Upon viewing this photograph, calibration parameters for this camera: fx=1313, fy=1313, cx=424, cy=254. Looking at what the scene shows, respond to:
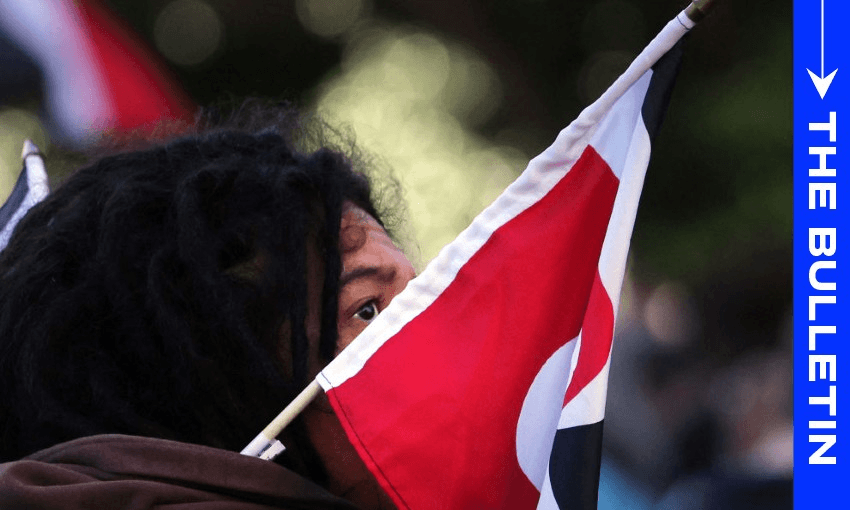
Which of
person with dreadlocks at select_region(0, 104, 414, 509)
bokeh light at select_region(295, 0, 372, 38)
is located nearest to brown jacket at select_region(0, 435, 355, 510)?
person with dreadlocks at select_region(0, 104, 414, 509)

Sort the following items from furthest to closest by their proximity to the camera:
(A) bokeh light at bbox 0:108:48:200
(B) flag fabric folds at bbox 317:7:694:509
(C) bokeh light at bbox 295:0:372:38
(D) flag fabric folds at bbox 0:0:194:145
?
(C) bokeh light at bbox 295:0:372:38
(D) flag fabric folds at bbox 0:0:194:145
(A) bokeh light at bbox 0:108:48:200
(B) flag fabric folds at bbox 317:7:694:509

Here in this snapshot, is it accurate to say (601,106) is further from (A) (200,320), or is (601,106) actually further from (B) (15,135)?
(B) (15,135)

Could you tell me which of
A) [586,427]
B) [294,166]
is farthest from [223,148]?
[586,427]

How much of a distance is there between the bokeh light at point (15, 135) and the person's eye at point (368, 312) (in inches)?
145

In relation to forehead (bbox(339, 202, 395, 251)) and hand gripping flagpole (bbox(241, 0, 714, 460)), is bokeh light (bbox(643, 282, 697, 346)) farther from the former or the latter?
hand gripping flagpole (bbox(241, 0, 714, 460))

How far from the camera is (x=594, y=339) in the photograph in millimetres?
2148

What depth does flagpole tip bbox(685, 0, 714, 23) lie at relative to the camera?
2.15 metres

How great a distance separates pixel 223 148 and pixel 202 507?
30.8 inches

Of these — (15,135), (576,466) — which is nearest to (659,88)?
(576,466)

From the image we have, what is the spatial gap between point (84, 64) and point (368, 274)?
4270 millimetres

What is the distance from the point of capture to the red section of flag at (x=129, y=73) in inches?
244

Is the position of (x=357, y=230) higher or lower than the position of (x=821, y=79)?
lower

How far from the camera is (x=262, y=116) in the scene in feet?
9.57

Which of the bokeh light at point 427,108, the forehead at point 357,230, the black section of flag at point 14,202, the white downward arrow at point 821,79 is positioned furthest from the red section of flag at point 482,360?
the bokeh light at point 427,108
